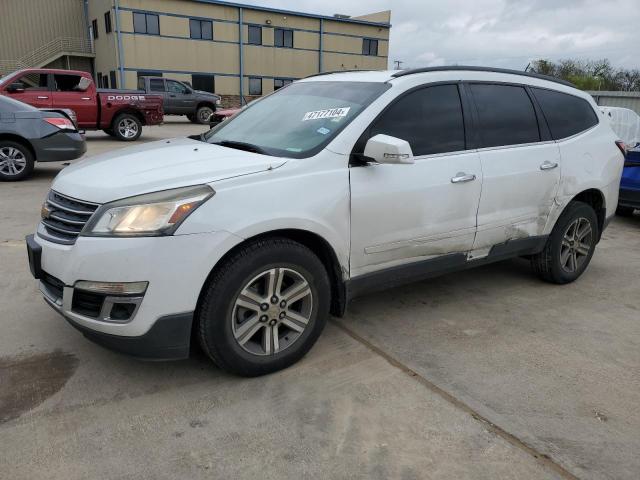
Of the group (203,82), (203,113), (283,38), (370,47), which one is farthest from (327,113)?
(370,47)

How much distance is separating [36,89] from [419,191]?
13.1 meters

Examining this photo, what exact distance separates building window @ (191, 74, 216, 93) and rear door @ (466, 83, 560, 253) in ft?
102

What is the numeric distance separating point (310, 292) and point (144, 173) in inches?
A: 44.7

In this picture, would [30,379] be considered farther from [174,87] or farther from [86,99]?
[174,87]

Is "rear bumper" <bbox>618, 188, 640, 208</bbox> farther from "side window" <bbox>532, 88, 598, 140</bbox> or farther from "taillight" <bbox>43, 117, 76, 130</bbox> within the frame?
"taillight" <bbox>43, 117, 76, 130</bbox>

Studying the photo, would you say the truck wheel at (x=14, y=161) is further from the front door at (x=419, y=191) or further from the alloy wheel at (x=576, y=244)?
the alloy wheel at (x=576, y=244)

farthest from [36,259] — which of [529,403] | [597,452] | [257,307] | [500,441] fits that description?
[597,452]

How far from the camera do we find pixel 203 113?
2178 cm

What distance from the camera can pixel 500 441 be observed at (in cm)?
250

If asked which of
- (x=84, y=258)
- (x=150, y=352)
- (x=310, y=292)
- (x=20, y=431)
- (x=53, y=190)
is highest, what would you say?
(x=53, y=190)

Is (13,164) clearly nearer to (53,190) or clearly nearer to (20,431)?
(53,190)

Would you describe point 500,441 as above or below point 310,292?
below

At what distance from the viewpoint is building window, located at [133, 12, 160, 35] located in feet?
98.7

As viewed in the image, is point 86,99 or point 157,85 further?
point 157,85
